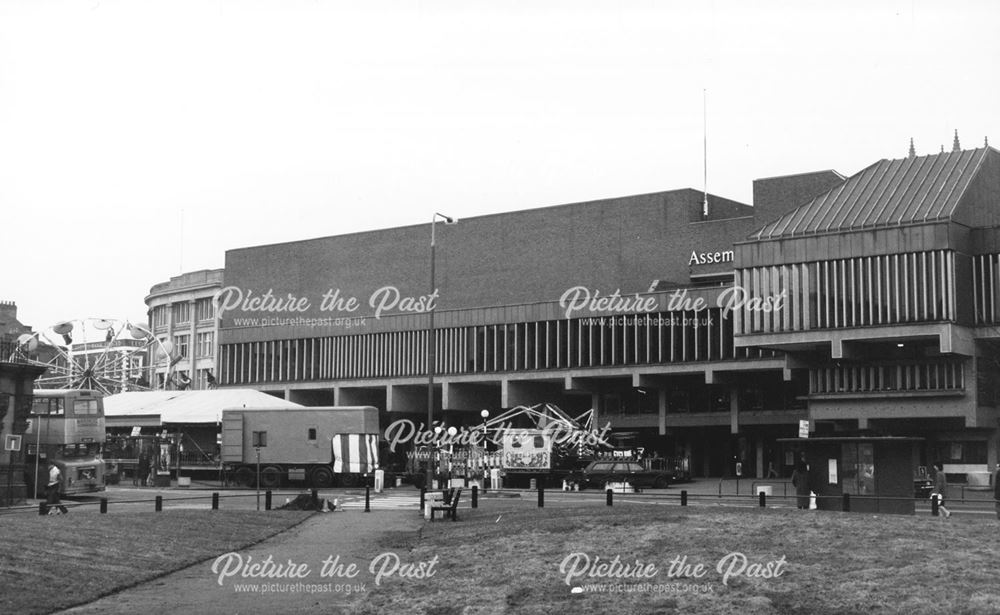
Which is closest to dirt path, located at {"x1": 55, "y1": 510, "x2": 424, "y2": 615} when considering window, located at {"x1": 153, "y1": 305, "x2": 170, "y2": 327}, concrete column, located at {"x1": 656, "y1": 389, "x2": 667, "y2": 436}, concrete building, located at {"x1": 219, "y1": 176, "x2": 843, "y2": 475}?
concrete building, located at {"x1": 219, "y1": 176, "x2": 843, "y2": 475}

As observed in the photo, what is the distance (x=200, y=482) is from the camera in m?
65.4

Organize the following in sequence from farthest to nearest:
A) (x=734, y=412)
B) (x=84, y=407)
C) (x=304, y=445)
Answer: (x=734, y=412)
(x=304, y=445)
(x=84, y=407)

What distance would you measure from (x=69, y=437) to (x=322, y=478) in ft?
51.9

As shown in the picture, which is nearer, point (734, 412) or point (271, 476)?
point (271, 476)

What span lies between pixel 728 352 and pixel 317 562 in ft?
175

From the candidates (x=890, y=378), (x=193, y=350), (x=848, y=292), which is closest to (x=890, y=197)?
(x=848, y=292)

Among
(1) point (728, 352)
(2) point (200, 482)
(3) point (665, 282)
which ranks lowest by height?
(2) point (200, 482)

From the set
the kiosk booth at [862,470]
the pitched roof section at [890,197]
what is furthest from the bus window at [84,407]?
the pitched roof section at [890,197]

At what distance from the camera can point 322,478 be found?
59844 millimetres

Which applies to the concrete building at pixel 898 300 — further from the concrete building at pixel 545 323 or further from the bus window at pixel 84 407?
the bus window at pixel 84 407

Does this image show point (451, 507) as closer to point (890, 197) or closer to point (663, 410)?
point (890, 197)

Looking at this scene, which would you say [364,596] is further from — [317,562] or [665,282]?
[665,282]

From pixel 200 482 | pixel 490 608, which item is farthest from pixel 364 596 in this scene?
pixel 200 482

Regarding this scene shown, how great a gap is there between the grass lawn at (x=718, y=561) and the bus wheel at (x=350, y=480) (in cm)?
3324
